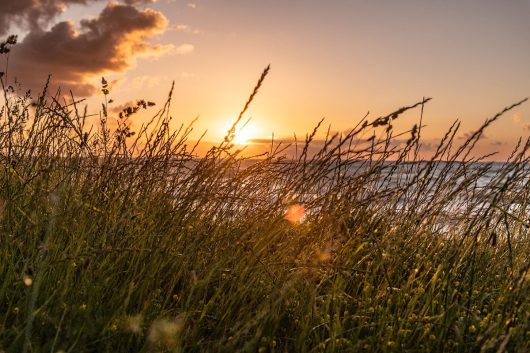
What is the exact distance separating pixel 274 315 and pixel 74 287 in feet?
2.99

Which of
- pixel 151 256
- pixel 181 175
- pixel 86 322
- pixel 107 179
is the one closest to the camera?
pixel 86 322

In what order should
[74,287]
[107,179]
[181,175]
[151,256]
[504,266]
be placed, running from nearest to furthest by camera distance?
[74,287], [151,256], [107,179], [181,175], [504,266]

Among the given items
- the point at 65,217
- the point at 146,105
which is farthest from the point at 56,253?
the point at 146,105

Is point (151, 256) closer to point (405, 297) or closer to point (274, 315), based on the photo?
point (274, 315)

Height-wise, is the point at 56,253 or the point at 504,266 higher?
the point at 504,266

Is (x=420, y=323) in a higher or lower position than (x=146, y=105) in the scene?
lower

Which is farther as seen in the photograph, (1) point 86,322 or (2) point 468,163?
(2) point 468,163

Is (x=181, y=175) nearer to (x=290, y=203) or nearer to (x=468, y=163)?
(x=290, y=203)

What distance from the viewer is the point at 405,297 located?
8.93ft

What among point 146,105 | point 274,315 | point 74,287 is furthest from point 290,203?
point 146,105

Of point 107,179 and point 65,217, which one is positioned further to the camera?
point 107,179

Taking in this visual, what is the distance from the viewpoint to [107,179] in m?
3.15

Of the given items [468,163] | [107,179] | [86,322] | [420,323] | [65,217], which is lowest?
[86,322]

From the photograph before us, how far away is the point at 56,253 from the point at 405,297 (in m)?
1.79
